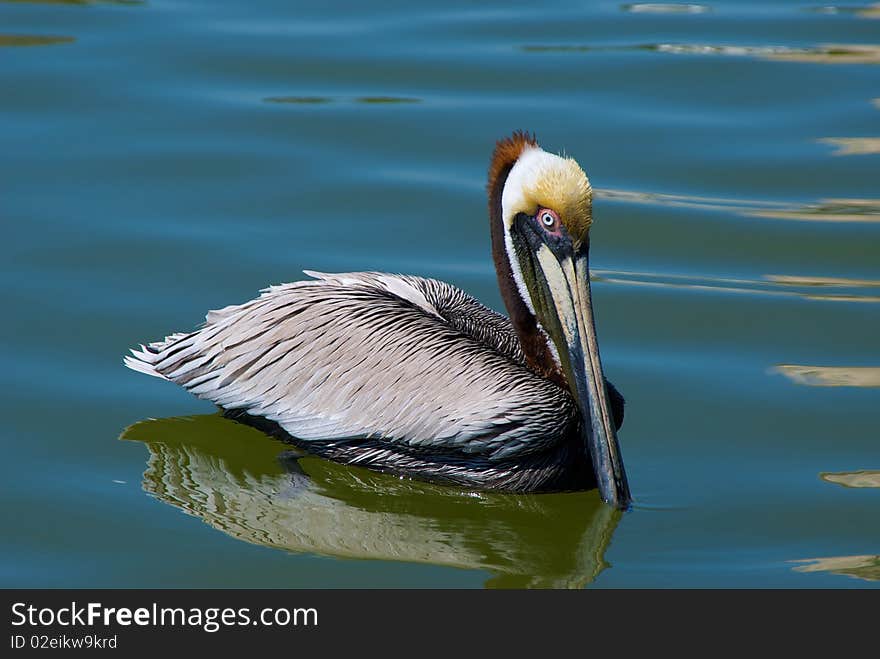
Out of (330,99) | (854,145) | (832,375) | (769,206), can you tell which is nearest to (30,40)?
(330,99)

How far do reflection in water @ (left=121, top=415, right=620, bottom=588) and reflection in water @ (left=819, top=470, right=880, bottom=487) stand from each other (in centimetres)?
87

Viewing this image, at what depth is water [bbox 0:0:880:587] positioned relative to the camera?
488cm

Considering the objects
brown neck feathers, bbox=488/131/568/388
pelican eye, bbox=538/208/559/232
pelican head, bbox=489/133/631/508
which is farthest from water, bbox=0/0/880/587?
pelican eye, bbox=538/208/559/232

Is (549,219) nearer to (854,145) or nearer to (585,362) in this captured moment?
(585,362)

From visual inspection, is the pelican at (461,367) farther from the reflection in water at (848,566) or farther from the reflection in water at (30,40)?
the reflection in water at (30,40)

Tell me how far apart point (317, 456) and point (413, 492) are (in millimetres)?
398

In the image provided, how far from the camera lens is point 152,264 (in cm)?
679

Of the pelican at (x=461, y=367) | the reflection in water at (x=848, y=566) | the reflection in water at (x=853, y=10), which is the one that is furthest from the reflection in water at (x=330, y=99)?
the reflection in water at (x=848, y=566)

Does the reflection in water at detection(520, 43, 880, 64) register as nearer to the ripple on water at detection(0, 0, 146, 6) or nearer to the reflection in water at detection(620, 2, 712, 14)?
the reflection in water at detection(620, 2, 712, 14)

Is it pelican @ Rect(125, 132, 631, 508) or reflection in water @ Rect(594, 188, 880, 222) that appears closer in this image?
pelican @ Rect(125, 132, 631, 508)

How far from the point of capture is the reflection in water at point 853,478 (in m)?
5.23

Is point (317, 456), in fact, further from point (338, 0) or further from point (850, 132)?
point (338, 0)

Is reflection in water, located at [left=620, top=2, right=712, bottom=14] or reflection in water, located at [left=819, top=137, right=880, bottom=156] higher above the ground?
reflection in water, located at [left=620, top=2, right=712, bottom=14]
